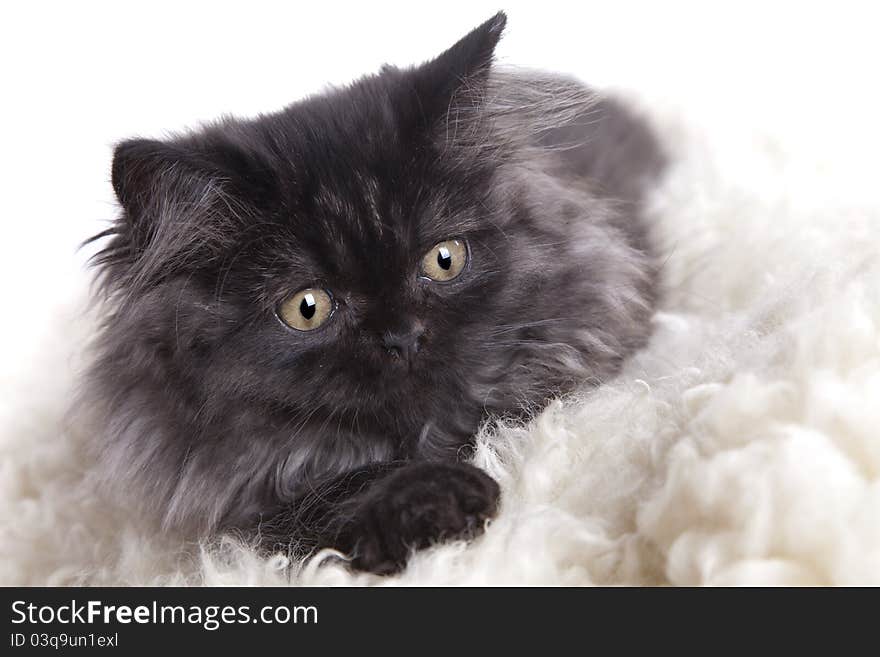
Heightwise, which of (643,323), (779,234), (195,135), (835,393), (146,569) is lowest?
(146,569)

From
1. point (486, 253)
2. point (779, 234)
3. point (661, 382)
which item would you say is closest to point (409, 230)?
point (486, 253)

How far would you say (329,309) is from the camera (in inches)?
50.1

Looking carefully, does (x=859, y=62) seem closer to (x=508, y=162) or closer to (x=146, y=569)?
(x=508, y=162)

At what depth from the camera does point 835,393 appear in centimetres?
93

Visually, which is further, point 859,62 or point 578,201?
point 859,62

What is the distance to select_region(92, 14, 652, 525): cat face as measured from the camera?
1.27 metres

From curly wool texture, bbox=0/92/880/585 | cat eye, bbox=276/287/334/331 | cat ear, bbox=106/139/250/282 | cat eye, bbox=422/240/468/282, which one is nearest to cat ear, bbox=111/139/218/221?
cat ear, bbox=106/139/250/282

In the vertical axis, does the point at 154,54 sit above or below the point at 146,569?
above

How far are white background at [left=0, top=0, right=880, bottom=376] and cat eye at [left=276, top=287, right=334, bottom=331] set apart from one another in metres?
1.16

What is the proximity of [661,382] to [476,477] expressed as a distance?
312mm

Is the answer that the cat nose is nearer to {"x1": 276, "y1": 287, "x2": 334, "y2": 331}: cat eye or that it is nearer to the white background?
{"x1": 276, "y1": 287, "x2": 334, "y2": 331}: cat eye

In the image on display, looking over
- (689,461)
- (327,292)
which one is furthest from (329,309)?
(689,461)

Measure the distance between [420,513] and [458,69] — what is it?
2.20ft

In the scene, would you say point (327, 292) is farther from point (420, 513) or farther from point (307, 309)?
point (420, 513)
